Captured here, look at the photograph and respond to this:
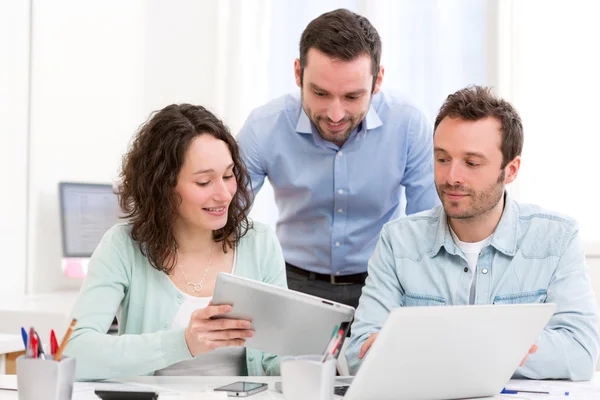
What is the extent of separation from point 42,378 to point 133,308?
0.69 meters

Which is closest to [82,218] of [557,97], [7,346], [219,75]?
[219,75]

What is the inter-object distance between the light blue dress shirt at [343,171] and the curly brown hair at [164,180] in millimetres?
509

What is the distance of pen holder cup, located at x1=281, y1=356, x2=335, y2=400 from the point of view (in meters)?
1.25

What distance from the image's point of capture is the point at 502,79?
3486 millimetres

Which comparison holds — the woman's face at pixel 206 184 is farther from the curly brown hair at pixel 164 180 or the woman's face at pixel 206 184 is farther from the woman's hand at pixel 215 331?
the woman's hand at pixel 215 331

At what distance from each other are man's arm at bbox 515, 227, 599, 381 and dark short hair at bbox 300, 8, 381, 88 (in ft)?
2.45

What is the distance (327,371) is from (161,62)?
288cm

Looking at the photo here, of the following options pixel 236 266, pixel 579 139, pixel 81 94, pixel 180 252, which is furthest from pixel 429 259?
pixel 81 94

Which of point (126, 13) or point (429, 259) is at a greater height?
point (126, 13)

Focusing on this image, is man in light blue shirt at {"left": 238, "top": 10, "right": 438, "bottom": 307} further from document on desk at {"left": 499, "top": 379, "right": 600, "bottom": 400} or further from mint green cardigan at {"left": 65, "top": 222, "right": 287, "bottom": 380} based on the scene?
document on desk at {"left": 499, "top": 379, "right": 600, "bottom": 400}

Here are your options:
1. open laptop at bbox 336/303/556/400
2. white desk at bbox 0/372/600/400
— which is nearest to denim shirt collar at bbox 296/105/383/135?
white desk at bbox 0/372/600/400

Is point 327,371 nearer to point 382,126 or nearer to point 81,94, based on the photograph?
point 382,126

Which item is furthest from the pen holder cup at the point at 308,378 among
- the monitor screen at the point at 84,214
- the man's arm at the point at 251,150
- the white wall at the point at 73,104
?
the white wall at the point at 73,104

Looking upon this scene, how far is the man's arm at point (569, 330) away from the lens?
65.7 inches
